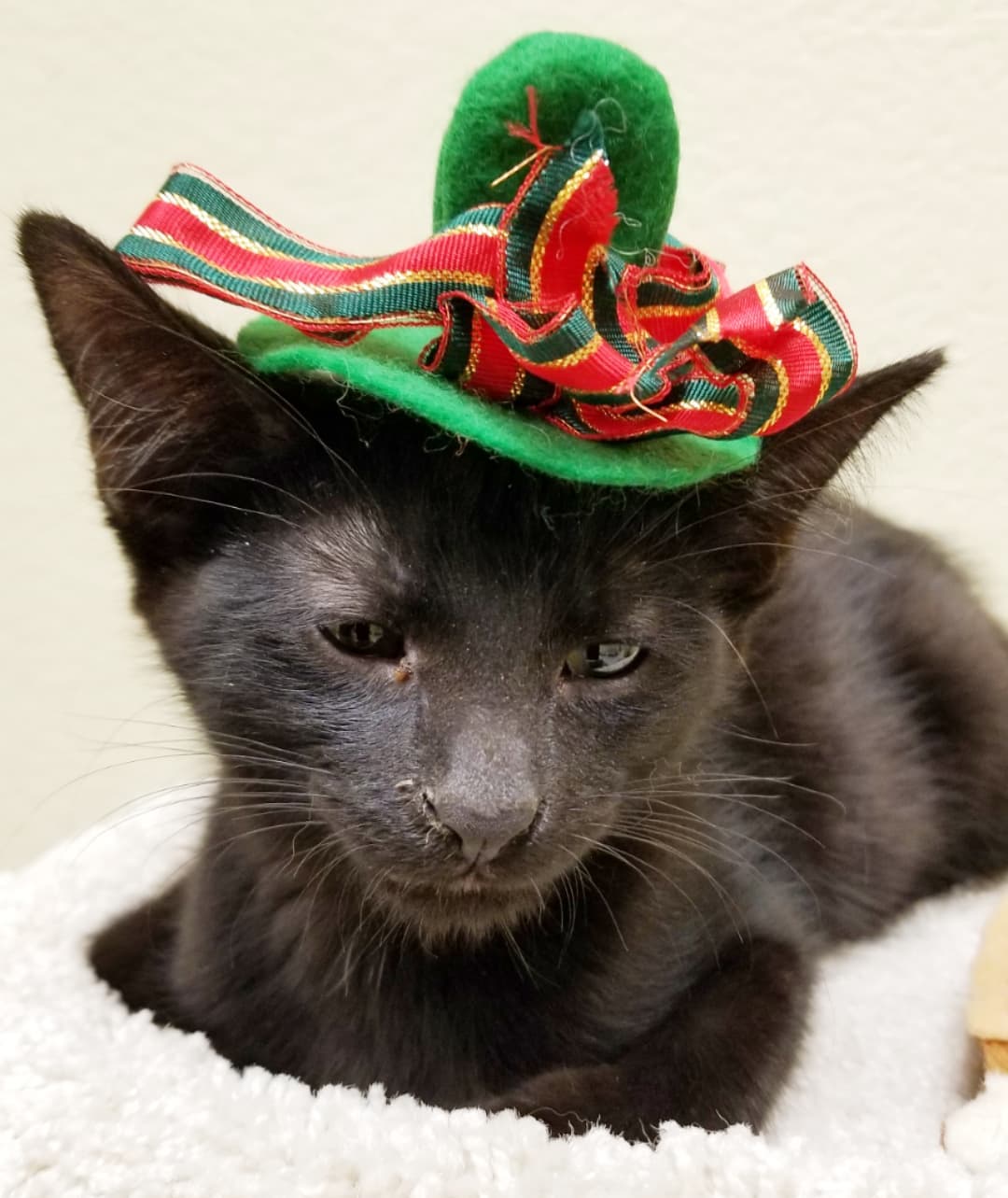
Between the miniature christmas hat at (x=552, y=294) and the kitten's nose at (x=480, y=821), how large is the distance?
188 millimetres

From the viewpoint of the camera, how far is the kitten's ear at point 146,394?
719 millimetres

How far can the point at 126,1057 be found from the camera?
2.87 ft

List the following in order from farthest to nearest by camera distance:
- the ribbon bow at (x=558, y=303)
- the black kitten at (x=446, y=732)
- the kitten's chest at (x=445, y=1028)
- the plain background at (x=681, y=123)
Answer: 1. the plain background at (x=681, y=123)
2. the kitten's chest at (x=445, y=1028)
3. the black kitten at (x=446, y=732)
4. the ribbon bow at (x=558, y=303)

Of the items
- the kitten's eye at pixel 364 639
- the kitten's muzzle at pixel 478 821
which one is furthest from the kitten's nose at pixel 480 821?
the kitten's eye at pixel 364 639

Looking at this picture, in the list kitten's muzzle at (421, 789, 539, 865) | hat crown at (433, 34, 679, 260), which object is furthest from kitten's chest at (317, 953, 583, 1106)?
hat crown at (433, 34, 679, 260)

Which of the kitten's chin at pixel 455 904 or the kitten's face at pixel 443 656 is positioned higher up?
the kitten's face at pixel 443 656

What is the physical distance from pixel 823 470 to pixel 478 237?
0.34 meters

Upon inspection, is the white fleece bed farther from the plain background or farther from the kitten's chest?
the plain background

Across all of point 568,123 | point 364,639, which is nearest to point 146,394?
point 364,639

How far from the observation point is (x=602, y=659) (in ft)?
2.59

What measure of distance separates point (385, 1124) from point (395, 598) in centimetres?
32

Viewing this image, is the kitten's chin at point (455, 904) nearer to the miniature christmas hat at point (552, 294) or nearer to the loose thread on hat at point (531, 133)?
the miniature christmas hat at point (552, 294)

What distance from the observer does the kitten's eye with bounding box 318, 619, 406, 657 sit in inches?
29.2

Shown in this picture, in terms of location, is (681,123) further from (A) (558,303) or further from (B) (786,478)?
(A) (558,303)
